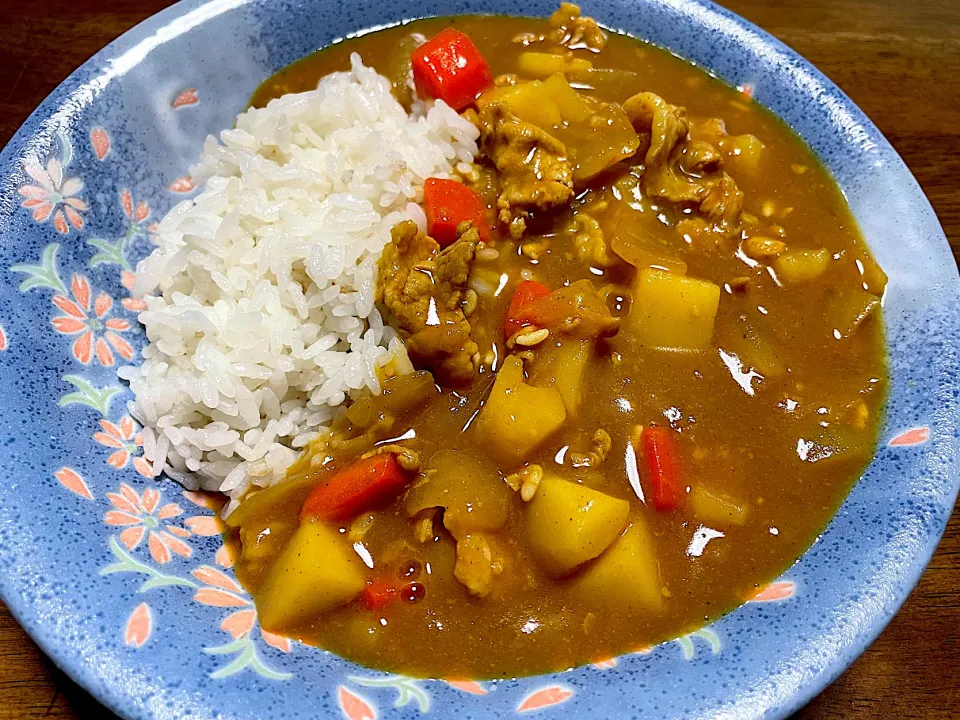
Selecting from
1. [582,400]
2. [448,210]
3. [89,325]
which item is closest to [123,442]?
[89,325]

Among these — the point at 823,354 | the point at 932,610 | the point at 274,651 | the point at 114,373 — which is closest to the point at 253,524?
the point at 274,651

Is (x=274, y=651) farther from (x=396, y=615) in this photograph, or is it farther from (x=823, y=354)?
(x=823, y=354)

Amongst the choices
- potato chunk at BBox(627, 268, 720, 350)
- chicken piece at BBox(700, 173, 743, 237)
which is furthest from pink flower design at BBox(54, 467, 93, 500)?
chicken piece at BBox(700, 173, 743, 237)

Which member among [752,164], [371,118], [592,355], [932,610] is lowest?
[932,610]

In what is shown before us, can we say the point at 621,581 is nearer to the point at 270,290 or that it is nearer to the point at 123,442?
the point at 270,290

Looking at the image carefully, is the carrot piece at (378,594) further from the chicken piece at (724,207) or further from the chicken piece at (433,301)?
the chicken piece at (724,207)

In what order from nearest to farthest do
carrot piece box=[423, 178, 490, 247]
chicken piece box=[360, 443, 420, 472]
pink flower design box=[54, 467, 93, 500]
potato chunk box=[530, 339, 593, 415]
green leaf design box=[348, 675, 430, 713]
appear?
green leaf design box=[348, 675, 430, 713], pink flower design box=[54, 467, 93, 500], chicken piece box=[360, 443, 420, 472], potato chunk box=[530, 339, 593, 415], carrot piece box=[423, 178, 490, 247]

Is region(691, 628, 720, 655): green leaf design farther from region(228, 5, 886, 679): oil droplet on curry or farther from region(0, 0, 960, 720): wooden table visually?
region(0, 0, 960, 720): wooden table
